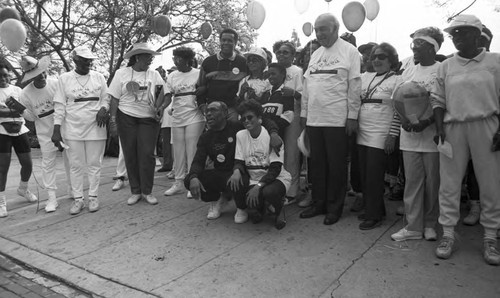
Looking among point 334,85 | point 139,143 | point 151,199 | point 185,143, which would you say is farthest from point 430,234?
point 139,143

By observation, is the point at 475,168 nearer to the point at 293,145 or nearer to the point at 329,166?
the point at 329,166

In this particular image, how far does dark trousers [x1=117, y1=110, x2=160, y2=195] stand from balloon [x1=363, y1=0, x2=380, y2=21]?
4.03 metres

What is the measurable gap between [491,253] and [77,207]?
4.55m

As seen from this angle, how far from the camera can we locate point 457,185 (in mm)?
3309

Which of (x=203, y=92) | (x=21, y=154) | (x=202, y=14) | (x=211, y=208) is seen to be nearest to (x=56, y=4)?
(x=202, y=14)

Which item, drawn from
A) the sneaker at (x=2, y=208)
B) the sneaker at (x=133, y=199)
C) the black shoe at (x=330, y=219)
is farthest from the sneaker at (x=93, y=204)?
the black shoe at (x=330, y=219)

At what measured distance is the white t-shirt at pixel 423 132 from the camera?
3.53 meters

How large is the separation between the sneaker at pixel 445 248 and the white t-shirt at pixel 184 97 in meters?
3.31

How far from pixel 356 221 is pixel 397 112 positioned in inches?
50.9

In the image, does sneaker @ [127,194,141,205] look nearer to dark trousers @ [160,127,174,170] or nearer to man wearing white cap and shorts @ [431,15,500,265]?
dark trousers @ [160,127,174,170]

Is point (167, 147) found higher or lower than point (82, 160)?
lower

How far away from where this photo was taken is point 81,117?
193 inches

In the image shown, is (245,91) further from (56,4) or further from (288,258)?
(56,4)

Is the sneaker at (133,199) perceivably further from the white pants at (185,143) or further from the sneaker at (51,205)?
the sneaker at (51,205)
